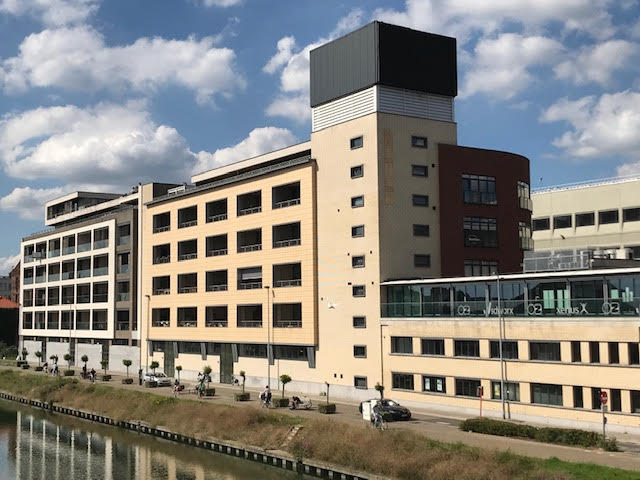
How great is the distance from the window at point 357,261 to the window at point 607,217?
4585 centimetres

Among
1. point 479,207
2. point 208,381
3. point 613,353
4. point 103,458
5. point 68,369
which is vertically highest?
point 479,207

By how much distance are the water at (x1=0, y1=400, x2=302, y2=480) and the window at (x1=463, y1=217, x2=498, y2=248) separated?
30.0 m

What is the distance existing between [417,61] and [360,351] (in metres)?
27.0

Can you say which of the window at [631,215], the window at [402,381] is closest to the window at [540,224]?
the window at [631,215]

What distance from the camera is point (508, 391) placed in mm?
55031

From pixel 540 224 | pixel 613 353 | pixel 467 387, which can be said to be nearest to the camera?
pixel 613 353

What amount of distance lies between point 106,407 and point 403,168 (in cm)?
3640

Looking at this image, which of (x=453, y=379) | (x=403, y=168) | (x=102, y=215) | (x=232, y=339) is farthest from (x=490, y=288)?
(x=102, y=215)

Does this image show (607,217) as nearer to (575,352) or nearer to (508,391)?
(508,391)

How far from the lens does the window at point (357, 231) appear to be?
6750 cm

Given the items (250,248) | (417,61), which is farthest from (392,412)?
(417,61)

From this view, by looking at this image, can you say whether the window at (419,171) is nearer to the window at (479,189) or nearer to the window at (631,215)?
the window at (479,189)

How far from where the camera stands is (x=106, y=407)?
7362cm

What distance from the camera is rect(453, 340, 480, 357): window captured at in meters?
57.3
